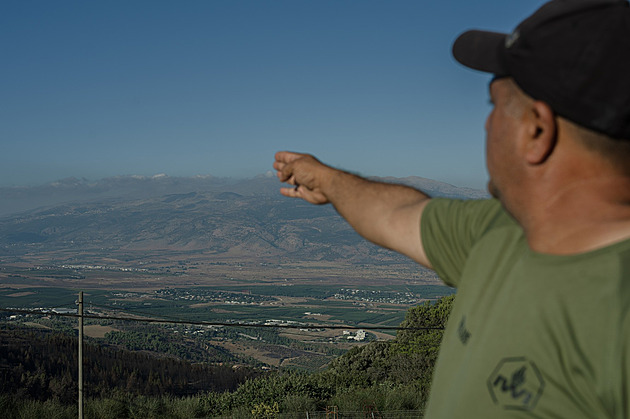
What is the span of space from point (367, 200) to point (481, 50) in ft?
1.80

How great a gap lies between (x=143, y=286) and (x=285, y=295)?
21099mm

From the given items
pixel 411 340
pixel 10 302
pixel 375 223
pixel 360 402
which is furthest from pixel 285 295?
pixel 375 223

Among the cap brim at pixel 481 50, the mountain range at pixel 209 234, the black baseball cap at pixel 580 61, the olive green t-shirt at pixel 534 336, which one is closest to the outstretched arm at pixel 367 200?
the olive green t-shirt at pixel 534 336

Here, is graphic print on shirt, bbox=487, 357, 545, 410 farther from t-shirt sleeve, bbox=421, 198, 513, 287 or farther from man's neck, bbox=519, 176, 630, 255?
t-shirt sleeve, bbox=421, 198, 513, 287

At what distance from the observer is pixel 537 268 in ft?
2.73

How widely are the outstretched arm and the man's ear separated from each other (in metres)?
0.49

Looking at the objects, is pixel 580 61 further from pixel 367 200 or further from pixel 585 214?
pixel 367 200

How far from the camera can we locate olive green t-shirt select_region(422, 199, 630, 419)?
686 millimetres

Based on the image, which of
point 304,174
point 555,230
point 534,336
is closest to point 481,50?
point 555,230

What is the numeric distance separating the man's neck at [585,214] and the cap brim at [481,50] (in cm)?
20

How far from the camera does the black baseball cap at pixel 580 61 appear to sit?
741 mm

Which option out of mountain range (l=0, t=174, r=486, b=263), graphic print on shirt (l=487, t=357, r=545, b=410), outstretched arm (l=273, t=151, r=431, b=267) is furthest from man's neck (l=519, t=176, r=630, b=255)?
mountain range (l=0, t=174, r=486, b=263)

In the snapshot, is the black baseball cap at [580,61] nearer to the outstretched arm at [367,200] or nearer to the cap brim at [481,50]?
the cap brim at [481,50]

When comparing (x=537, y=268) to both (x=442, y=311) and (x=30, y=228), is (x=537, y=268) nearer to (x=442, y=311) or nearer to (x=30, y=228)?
(x=442, y=311)
